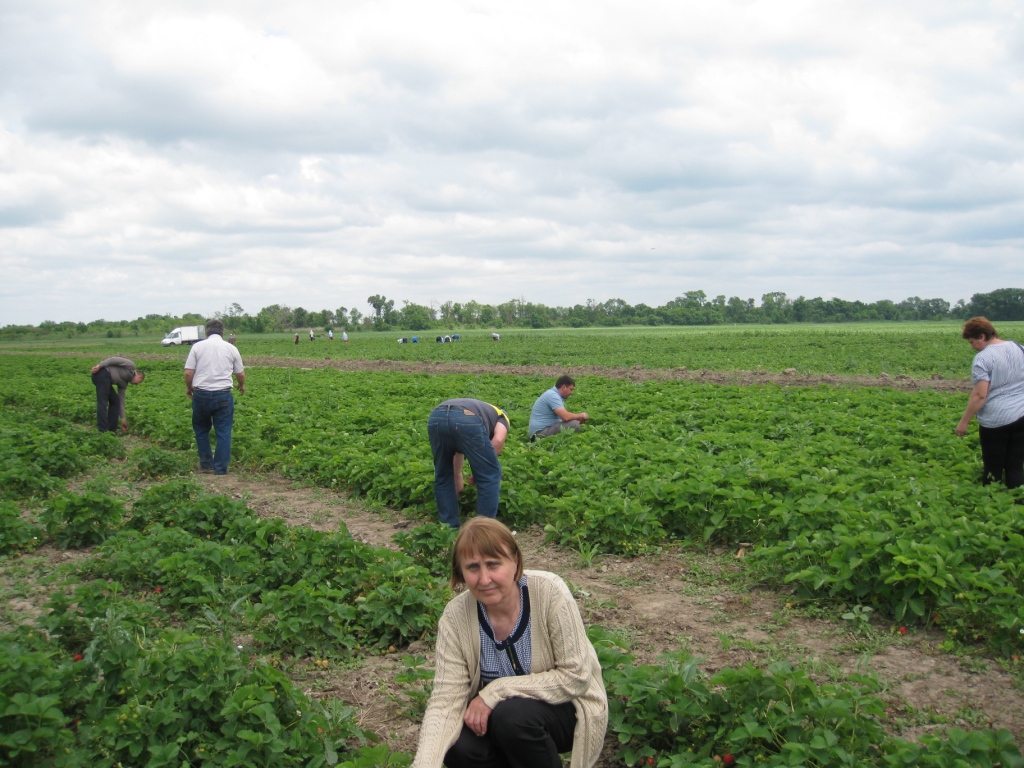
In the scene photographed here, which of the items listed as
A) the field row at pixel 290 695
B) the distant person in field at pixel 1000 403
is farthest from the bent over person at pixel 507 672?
the distant person in field at pixel 1000 403

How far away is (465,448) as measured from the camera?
266 inches

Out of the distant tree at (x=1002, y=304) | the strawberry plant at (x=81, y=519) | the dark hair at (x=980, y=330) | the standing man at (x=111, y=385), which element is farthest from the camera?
the distant tree at (x=1002, y=304)

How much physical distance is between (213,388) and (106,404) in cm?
426

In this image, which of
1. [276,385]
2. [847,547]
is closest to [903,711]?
[847,547]

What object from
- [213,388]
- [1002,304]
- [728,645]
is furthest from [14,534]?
[1002,304]

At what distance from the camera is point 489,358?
114 feet

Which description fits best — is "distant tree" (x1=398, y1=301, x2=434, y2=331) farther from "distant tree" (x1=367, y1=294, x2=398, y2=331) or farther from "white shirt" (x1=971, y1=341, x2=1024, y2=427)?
"white shirt" (x1=971, y1=341, x2=1024, y2=427)

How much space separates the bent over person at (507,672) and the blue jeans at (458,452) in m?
3.45

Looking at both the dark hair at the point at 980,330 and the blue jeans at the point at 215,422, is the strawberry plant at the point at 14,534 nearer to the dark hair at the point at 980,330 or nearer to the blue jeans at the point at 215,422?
the blue jeans at the point at 215,422

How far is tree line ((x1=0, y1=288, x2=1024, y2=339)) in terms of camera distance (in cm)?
11319

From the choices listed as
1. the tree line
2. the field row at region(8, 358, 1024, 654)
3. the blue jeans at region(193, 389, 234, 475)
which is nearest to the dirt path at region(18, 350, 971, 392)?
the field row at region(8, 358, 1024, 654)

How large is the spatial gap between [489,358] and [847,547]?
2985 cm

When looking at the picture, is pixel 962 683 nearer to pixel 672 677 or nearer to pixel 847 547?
pixel 847 547

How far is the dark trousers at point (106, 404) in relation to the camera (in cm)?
1305
